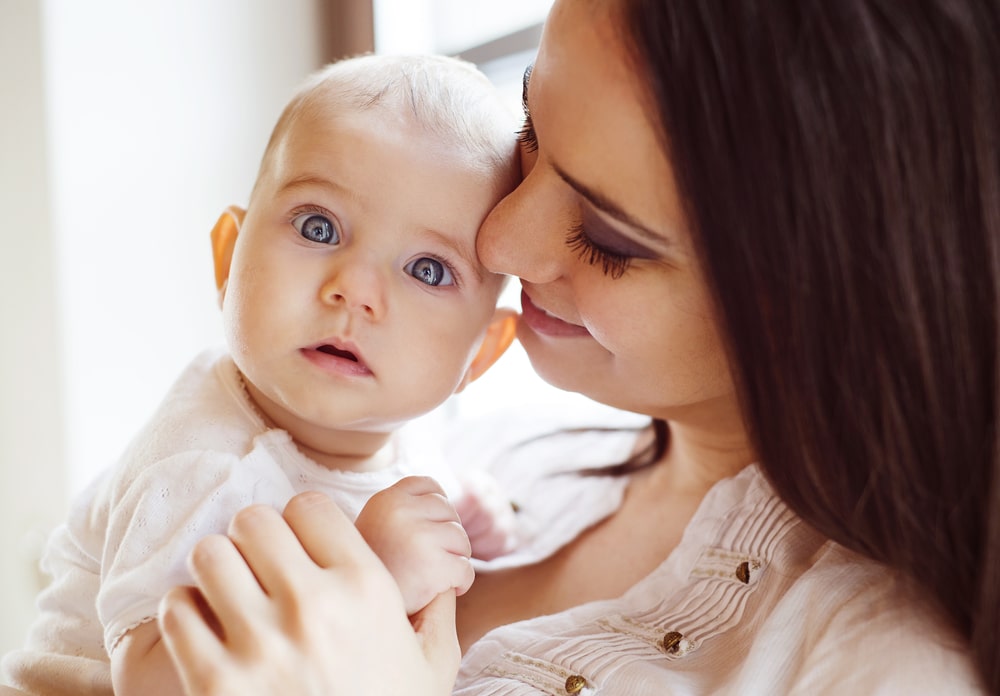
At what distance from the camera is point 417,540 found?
3.11 ft

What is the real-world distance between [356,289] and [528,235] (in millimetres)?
209

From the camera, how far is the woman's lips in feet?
3.85

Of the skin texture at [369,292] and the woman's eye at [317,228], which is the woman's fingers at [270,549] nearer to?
the skin texture at [369,292]

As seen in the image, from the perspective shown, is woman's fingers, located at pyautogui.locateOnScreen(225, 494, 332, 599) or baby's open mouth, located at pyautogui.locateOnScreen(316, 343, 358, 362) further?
baby's open mouth, located at pyautogui.locateOnScreen(316, 343, 358, 362)

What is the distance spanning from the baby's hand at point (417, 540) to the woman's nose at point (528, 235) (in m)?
0.28

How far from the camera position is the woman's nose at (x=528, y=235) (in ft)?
3.42

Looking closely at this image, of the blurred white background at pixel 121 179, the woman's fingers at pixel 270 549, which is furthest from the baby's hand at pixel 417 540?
the blurred white background at pixel 121 179

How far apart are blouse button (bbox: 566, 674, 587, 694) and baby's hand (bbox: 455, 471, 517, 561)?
410 mm

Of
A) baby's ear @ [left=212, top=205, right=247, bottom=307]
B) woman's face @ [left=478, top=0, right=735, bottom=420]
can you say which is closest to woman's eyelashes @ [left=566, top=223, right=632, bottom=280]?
woman's face @ [left=478, top=0, right=735, bottom=420]

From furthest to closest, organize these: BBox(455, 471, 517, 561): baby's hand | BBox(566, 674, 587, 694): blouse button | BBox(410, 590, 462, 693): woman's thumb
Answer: BBox(455, 471, 517, 561): baby's hand < BBox(566, 674, 587, 694): blouse button < BBox(410, 590, 462, 693): woman's thumb

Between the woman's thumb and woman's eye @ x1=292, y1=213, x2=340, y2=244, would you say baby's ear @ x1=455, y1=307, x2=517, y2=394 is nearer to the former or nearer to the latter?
woman's eye @ x1=292, y1=213, x2=340, y2=244

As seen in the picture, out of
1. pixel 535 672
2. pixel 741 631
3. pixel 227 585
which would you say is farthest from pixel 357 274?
pixel 741 631

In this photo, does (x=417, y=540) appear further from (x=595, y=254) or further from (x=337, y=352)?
(x=595, y=254)

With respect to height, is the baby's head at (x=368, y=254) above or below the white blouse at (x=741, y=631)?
above
